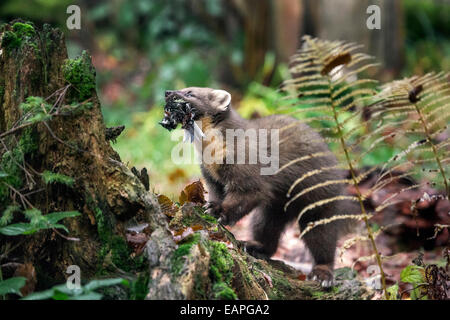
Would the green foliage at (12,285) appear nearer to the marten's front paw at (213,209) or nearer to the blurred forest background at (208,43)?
the marten's front paw at (213,209)

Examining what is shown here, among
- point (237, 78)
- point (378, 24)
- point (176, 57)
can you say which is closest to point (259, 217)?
point (378, 24)

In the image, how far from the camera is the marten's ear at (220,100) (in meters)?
5.38

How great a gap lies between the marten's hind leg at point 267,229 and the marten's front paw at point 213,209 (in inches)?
30.4

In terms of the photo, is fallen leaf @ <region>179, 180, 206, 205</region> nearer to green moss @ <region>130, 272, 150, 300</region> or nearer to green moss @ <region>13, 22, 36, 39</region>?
green moss @ <region>130, 272, 150, 300</region>

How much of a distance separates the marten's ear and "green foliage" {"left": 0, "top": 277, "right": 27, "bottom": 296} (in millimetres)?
2771

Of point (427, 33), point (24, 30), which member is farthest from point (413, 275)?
point (427, 33)

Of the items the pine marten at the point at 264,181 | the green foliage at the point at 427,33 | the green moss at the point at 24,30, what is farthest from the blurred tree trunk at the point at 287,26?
the green moss at the point at 24,30

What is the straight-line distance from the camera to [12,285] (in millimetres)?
3045

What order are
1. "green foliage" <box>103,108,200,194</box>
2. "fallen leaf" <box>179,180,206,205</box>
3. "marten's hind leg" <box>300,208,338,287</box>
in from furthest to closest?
1. "green foliage" <box>103,108,200,194</box>
2. "marten's hind leg" <box>300,208,338,287</box>
3. "fallen leaf" <box>179,180,206,205</box>

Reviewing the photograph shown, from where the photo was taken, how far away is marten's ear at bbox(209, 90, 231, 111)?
17.6 ft

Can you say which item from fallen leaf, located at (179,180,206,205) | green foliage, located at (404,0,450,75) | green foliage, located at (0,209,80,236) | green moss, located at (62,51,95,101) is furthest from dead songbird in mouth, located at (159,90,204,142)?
green foliage, located at (404,0,450,75)

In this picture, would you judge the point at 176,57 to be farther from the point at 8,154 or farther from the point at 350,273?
the point at 8,154

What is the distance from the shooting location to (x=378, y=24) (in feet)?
38.4

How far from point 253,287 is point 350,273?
1713 mm
